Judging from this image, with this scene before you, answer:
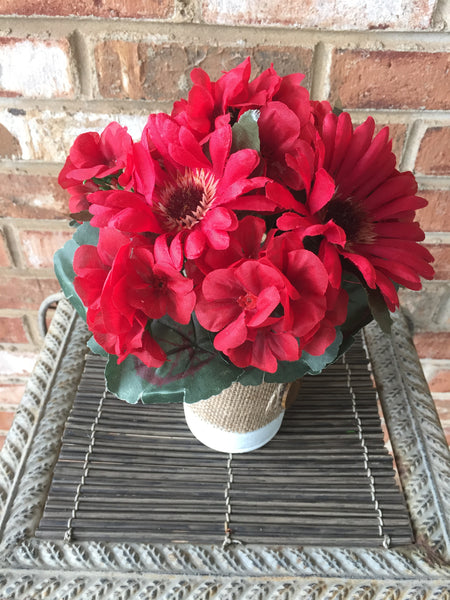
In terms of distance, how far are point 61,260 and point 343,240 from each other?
0.26 metres

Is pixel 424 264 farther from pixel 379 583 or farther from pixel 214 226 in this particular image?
pixel 379 583

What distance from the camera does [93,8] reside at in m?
0.56

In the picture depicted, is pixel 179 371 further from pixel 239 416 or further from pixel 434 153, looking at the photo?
pixel 434 153

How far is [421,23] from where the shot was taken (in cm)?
57

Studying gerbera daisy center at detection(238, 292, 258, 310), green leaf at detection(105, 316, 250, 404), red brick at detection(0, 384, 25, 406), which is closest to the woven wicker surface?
green leaf at detection(105, 316, 250, 404)

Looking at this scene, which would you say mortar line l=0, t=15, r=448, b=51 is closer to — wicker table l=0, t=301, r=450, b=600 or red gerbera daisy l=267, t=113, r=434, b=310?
red gerbera daisy l=267, t=113, r=434, b=310

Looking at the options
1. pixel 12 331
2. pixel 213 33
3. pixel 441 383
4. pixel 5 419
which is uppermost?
pixel 213 33

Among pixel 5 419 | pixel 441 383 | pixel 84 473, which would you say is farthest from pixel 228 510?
pixel 5 419

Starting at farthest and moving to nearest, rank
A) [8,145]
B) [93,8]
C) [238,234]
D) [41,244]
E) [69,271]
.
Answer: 1. [41,244]
2. [8,145]
3. [93,8]
4. [69,271]
5. [238,234]

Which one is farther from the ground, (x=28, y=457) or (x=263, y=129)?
(x=263, y=129)

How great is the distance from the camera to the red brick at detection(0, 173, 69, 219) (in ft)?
2.32

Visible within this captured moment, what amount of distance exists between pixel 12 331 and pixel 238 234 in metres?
0.69

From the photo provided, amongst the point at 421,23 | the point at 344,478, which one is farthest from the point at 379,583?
the point at 421,23

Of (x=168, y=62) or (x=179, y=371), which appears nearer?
(x=179, y=371)
